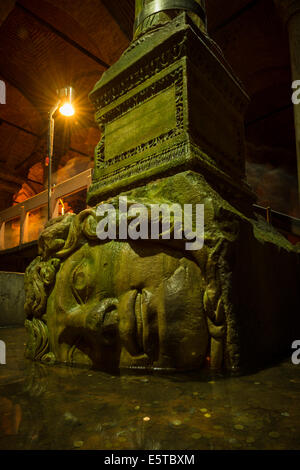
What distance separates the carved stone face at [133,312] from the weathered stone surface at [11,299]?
107 inches

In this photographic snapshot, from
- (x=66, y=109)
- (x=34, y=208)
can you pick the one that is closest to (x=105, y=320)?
(x=66, y=109)

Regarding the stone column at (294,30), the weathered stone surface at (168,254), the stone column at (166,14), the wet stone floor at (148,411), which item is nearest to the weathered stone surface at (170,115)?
the weathered stone surface at (168,254)

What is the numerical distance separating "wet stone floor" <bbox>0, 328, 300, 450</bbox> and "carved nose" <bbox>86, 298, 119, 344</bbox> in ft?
0.68

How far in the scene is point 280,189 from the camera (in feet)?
30.2

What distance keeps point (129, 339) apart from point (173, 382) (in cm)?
33

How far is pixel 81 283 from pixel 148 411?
96 cm

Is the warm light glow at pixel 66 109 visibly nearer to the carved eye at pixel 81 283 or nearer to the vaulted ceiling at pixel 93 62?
the vaulted ceiling at pixel 93 62

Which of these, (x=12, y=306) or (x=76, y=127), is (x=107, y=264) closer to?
(x=12, y=306)

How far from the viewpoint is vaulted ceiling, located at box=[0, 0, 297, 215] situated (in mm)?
7270

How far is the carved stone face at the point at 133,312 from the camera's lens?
1.52m

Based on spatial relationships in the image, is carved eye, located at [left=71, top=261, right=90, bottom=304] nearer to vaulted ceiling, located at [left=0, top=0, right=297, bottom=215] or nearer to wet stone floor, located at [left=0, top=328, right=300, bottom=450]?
wet stone floor, located at [left=0, top=328, right=300, bottom=450]

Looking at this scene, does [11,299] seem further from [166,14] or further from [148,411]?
[166,14]

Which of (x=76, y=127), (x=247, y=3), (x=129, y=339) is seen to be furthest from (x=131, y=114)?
(x=76, y=127)

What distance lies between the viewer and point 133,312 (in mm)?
1573
